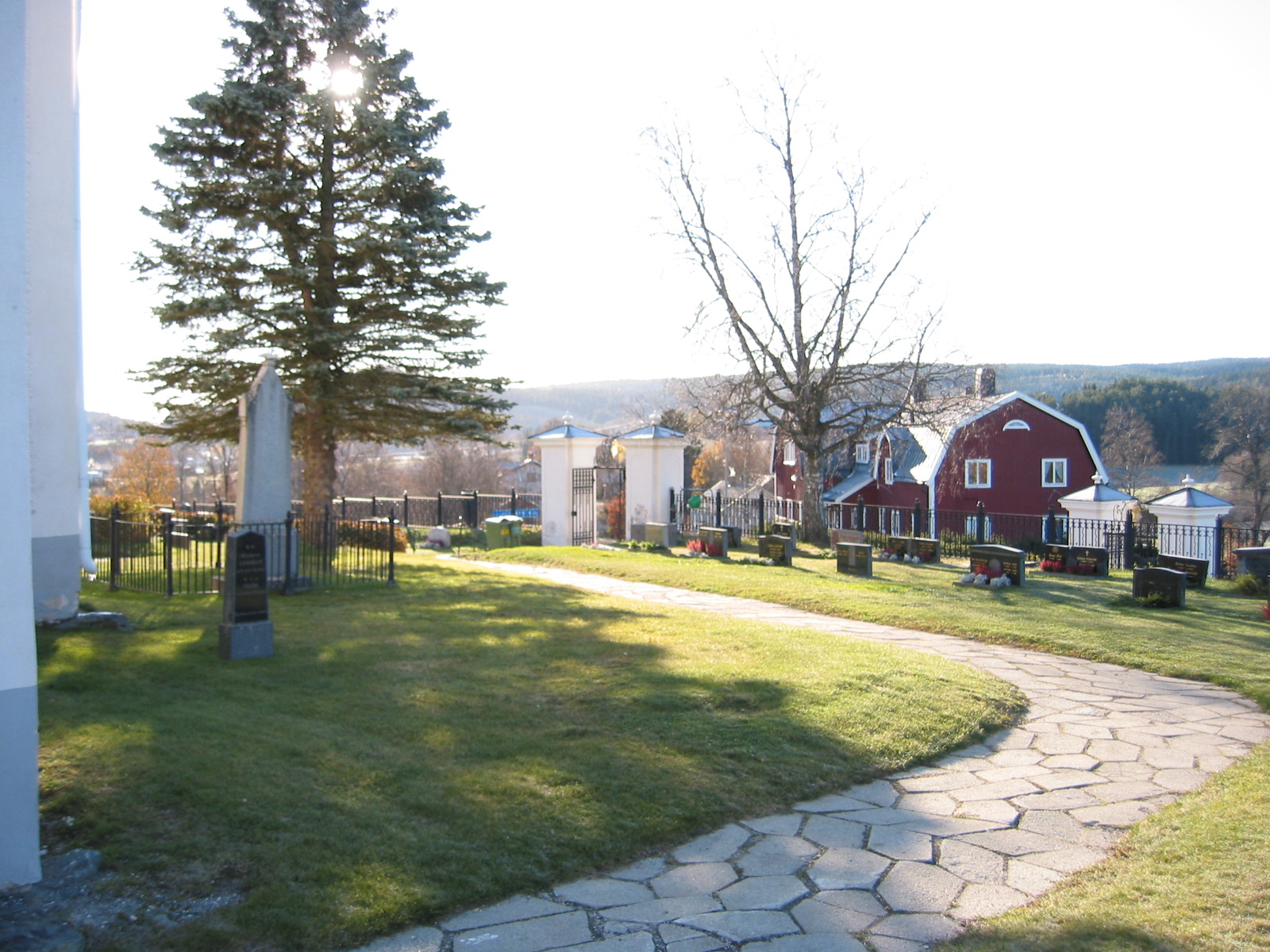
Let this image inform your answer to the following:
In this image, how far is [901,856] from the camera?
13.1 ft

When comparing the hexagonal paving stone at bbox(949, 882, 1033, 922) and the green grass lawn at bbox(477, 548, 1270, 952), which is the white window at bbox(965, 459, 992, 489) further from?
the hexagonal paving stone at bbox(949, 882, 1033, 922)

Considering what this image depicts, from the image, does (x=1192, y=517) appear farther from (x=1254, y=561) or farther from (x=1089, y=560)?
(x=1254, y=561)

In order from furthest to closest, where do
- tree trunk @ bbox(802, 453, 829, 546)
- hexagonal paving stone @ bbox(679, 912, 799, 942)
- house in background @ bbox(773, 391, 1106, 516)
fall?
1. house in background @ bbox(773, 391, 1106, 516)
2. tree trunk @ bbox(802, 453, 829, 546)
3. hexagonal paving stone @ bbox(679, 912, 799, 942)

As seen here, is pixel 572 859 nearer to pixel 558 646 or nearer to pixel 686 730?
pixel 686 730

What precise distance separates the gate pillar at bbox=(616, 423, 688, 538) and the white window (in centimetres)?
1974

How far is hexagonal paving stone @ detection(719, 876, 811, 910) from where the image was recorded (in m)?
3.53

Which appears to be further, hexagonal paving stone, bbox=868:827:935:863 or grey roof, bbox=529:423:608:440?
grey roof, bbox=529:423:608:440

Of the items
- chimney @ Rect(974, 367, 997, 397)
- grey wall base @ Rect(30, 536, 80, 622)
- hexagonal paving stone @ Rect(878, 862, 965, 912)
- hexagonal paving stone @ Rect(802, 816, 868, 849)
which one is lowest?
hexagonal paving stone @ Rect(802, 816, 868, 849)

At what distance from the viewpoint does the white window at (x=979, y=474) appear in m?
35.1

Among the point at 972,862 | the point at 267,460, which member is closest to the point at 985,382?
the point at 267,460

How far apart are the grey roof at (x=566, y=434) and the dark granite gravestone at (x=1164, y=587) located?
11.3 m

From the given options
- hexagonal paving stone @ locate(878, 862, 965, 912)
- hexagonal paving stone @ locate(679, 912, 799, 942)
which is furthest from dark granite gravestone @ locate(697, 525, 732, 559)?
hexagonal paving stone @ locate(679, 912, 799, 942)

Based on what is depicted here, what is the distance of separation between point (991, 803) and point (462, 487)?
5017 centimetres

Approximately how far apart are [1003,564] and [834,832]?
1016 cm
